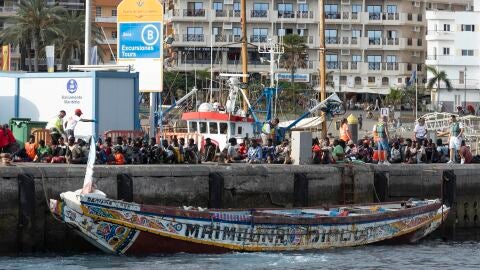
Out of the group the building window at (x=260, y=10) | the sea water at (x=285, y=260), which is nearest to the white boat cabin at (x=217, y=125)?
the sea water at (x=285, y=260)

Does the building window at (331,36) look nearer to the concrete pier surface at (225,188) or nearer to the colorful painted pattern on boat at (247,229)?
the concrete pier surface at (225,188)

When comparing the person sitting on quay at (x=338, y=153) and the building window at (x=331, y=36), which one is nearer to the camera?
the person sitting on quay at (x=338, y=153)

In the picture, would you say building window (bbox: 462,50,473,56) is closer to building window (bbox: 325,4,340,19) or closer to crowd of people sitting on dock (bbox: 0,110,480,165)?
building window (bbox: 325,4,340,19)

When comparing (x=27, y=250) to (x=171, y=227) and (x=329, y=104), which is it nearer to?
(x=171, y=227)

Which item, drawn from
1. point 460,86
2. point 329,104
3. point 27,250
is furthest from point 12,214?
point 460,86

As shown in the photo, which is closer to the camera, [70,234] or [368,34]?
[70,234]

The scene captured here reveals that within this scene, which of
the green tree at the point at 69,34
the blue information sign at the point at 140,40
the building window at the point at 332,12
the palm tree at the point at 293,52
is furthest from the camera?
the building window at the point at 332,12

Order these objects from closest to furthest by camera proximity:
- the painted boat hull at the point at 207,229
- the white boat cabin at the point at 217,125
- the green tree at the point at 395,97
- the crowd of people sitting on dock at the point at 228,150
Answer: the painted boat hull at the point at 207,229 < the crowd of people sitting on dock at the point at 228,150 < the white boat cabin at the point at 217,125 < the green tree at the point at 395,97

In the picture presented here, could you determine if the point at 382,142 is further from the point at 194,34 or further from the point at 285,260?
the point at 194,34

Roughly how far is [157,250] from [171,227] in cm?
84

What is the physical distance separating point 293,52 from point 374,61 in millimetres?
10077

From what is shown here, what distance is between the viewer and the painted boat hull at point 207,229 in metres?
32.8

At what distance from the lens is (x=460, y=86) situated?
10919 cm

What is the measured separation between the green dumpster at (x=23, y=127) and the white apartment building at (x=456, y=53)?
70.0m
